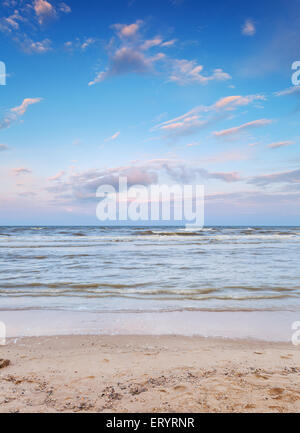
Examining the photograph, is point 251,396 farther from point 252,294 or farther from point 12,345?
point 252,294

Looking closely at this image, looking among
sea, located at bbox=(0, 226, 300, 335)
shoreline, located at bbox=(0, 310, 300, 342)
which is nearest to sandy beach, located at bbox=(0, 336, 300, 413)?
shoreline, located at bbox=(0, 310, 300, 342)

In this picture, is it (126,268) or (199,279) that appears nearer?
(199,279)

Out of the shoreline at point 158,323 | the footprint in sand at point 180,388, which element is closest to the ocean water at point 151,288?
the shoreline at point 158,323

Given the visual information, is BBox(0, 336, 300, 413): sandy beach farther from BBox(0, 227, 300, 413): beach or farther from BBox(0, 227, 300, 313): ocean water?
BBox(0, 227, 300, 313): ocean water

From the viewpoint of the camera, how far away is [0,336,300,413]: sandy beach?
93.8 inches

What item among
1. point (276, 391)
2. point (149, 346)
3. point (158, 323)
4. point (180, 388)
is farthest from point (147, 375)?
point (158, 323)

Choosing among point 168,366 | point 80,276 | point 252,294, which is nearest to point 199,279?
point 252,294

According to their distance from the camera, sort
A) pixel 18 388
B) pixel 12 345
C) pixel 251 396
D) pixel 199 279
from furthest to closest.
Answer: pixel 199 279 < pixel 12 345 < pixel 18 388 < pixel 251 396

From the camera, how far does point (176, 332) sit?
4383 mm

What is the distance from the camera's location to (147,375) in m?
2.94

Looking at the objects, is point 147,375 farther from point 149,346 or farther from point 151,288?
point 151,288

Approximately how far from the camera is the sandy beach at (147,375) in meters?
2.38
